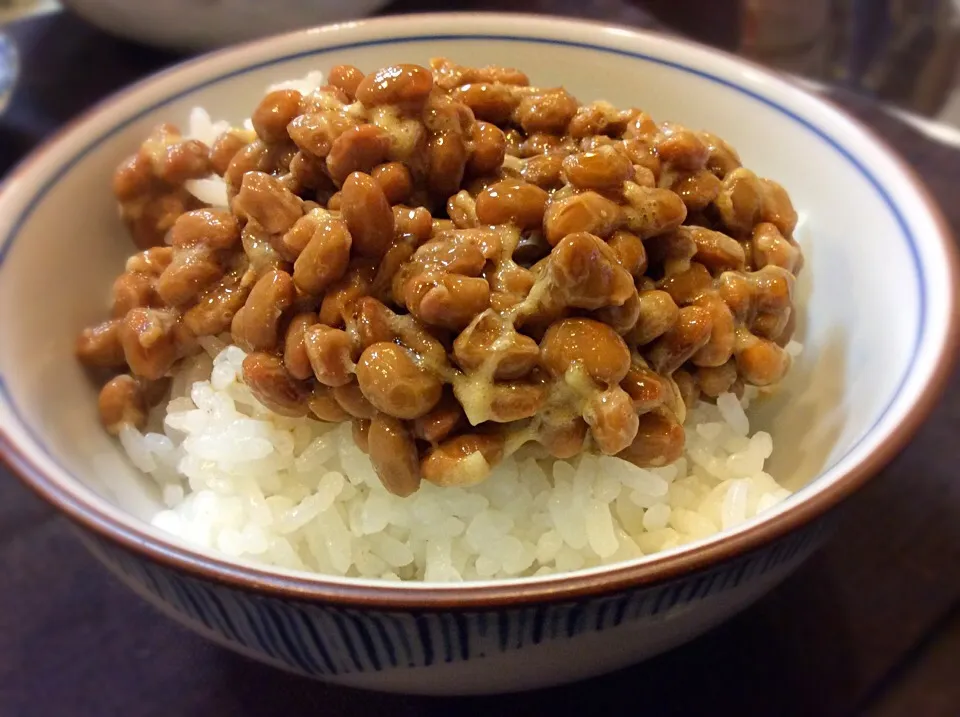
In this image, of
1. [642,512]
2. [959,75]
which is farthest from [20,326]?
[959,75]

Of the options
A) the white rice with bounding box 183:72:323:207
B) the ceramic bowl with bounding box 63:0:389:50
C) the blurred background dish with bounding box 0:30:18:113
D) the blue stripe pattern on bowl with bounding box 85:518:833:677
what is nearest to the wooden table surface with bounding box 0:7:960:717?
the blue stripe pattern on bowl with bounding box 85:518:833:677

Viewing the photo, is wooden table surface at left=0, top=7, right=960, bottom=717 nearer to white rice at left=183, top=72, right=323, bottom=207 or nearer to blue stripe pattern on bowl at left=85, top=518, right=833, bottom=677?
blue stripe pattern on bowl at left=85, top=518, right=833, bottom=677

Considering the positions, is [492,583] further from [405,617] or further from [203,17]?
[203,17]

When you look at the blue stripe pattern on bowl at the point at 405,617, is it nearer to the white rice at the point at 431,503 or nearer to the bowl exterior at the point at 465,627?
the bowl exterior at the point at 465,627

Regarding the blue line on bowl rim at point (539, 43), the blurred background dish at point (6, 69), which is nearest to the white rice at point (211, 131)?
the blue line on bowl rim at point (539, 43)

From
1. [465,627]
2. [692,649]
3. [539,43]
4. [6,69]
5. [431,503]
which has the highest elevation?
[539,43]

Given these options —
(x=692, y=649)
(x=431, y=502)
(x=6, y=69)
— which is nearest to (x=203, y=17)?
(x=6, y=69)
